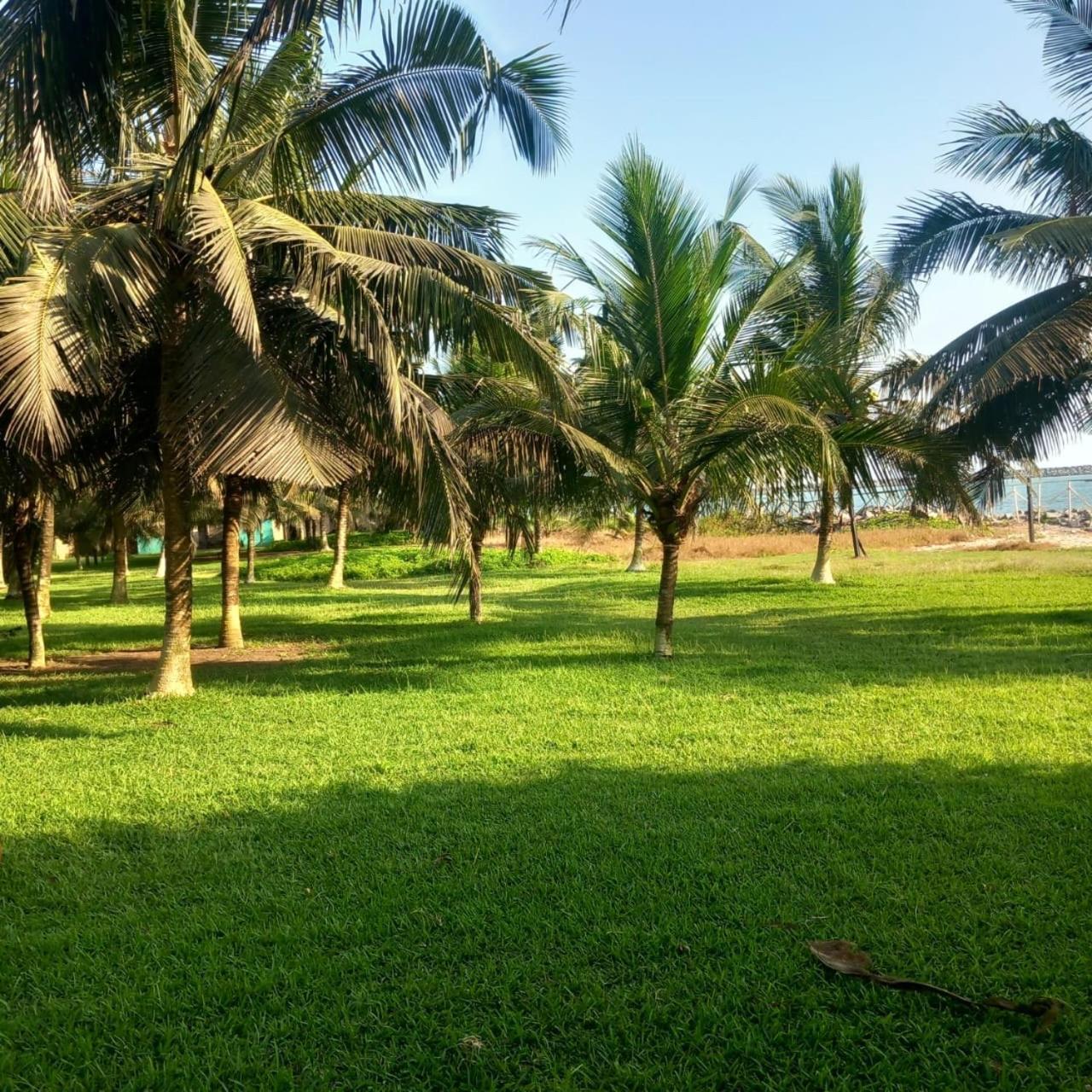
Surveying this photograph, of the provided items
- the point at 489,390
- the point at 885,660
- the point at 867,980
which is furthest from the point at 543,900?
the point at 489,390

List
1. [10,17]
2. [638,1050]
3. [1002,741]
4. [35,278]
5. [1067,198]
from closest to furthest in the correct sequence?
[638,1050] < [10,17] < [1002,741] < [35,278] < [1067,198]

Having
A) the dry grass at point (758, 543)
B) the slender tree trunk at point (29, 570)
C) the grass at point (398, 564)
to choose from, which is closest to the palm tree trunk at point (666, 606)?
the slender tree trunk at point (29, 570)

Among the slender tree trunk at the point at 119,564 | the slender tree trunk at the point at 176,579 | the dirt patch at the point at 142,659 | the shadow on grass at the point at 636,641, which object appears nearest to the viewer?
the slender tree trunk at the point at 176,579

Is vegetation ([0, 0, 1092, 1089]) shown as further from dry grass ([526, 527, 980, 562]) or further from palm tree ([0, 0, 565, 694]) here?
dry grass ([526, 527, 980, 562])

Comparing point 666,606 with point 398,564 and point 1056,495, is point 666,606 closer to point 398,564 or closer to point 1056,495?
point 398,564

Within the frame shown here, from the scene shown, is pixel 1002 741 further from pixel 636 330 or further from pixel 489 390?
pixel 489 390

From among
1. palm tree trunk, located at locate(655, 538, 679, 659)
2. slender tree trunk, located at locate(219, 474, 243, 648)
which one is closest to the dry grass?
slender tree trunk, located at locate(219, 474, 243, 648)

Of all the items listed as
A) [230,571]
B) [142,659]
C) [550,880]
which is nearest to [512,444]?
[230,571]

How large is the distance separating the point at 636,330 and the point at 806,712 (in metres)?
4.48

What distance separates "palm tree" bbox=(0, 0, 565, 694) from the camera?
6.47m

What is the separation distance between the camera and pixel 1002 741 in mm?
5871

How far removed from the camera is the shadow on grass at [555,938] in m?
2.60

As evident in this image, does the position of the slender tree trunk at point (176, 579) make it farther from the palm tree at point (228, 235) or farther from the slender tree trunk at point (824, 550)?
the slender tree trunk at point (824, 550)

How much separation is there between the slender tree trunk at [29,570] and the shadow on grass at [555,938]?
6.99 metres
